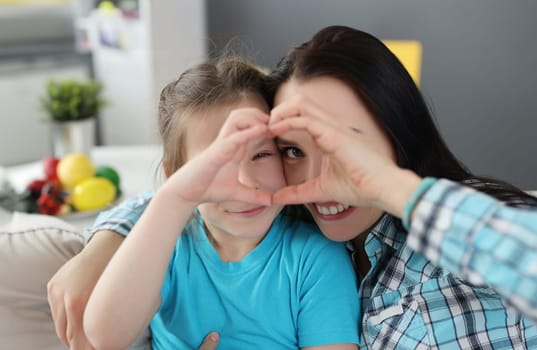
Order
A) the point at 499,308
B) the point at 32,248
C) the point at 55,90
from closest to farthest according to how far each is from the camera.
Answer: the point at 499,308 → the point at 32,248 → the point at 55,90

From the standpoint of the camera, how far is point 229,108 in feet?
3.52

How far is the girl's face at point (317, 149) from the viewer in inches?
41.4

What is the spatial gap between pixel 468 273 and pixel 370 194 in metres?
0.18

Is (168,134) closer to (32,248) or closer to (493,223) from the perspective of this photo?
(32,248)

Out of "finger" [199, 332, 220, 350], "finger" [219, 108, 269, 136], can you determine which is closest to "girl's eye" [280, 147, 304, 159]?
"finger" [219, 108, 269, 136]

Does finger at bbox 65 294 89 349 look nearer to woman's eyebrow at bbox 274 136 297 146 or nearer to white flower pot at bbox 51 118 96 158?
woman's eyebrow at bbox 274 136 297 146

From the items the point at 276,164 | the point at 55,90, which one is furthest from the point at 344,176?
the point at 55,90

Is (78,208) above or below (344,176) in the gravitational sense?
below

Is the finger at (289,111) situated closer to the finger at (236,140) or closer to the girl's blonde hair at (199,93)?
the finger at (236,140)

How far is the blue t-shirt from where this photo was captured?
1.09m

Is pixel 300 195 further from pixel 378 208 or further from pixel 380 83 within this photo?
pixel 380 83

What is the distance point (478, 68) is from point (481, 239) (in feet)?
6.92

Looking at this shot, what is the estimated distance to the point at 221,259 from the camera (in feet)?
3.89

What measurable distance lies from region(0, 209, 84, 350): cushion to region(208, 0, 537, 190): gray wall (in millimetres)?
1644
